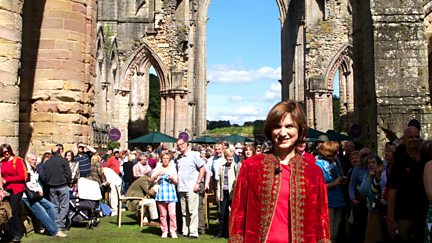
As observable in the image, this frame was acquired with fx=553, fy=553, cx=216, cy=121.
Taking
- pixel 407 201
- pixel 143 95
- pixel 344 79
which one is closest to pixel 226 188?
pixel 407 201

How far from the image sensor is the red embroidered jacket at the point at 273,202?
123 inches

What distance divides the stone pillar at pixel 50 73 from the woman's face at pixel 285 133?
8.99 meters

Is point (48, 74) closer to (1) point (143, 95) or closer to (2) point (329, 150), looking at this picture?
(2) point (329, 150)

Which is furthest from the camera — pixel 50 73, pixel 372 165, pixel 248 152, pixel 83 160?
Answer: pixel 83 160

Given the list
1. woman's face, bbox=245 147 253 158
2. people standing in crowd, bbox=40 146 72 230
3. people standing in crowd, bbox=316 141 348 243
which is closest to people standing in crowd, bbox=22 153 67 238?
people standing in crowd, bbox=40 146 72 230

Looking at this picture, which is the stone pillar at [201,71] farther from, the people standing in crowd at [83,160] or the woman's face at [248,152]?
the woman's face at [248,152]

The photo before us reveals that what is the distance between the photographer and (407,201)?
16.3 ft

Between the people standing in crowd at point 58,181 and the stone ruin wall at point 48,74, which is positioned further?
the stone ruin wall at point 48,74

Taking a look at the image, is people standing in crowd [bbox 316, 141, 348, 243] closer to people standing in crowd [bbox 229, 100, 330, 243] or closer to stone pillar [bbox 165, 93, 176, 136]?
people standing in crowd [bbox 229, 100, 330, 243]

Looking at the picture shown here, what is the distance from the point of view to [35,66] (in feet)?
37.7

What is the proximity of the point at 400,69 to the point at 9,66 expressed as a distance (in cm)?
797

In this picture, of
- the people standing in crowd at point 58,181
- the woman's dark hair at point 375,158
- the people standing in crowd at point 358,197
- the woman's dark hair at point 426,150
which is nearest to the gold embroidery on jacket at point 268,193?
the woman's dark hair at point 426,150

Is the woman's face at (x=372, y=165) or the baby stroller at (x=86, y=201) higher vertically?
the woman's face at (x=372, y=165)

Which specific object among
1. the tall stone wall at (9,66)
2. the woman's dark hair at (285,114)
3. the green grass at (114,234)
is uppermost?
the tall stone wall at (9,66)
